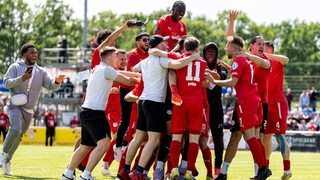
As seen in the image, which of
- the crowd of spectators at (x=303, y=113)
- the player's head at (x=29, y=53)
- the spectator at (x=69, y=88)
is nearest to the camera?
the player's head at (x=29, y=53)

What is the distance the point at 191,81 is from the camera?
14.2 metres

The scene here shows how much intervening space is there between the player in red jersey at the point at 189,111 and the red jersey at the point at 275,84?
288cm

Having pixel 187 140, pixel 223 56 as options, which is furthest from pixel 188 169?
pixel 223 56

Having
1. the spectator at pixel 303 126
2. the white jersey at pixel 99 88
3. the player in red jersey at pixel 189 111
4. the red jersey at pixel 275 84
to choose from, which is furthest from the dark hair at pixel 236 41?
the spectator at pixel 303 126

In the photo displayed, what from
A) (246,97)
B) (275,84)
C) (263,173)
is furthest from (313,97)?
(263,173)

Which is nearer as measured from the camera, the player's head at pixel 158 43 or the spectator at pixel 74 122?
the player's head at pixel 158 43

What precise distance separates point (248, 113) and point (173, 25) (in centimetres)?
238

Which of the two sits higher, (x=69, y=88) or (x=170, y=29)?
(x=170, y=29)

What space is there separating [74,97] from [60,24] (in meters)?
23.5

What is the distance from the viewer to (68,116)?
4866 centimetres

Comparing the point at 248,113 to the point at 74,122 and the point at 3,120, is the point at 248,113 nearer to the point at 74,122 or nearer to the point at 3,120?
the point at 3,120

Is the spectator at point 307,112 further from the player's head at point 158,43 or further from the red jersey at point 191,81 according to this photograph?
the red jersey at point 191,81

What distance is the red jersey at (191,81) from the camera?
14156 millimetres

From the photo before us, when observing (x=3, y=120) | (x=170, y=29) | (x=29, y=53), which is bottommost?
(x=3, y=120)
